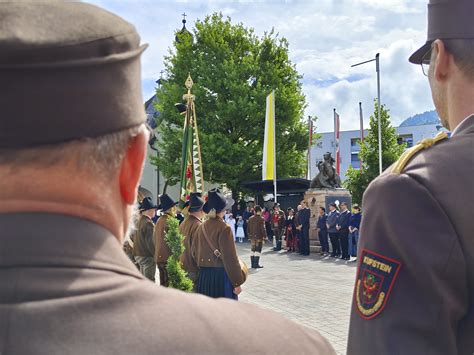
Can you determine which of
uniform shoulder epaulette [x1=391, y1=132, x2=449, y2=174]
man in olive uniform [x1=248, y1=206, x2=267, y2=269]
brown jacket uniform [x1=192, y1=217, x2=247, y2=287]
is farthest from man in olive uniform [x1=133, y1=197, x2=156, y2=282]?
uniform shoulder epaulette [x1=391, y1=132, x2=449, y2=174]

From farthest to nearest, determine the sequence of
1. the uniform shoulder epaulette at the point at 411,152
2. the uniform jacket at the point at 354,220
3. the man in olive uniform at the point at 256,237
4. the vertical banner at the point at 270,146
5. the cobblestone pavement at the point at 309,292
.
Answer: the vertical banner at the point at 270,146, the uniform jacket at the point at 354,220, the man in olive uniform at the point at 256,237, the cobblestone pavement at the point at 309,292, the uniform shoulder epaulette at the point at 411,152

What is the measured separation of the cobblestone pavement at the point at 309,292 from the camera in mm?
7867

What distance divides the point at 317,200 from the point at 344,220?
3.58m

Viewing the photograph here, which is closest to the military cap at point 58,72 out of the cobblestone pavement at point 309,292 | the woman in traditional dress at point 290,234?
Answer: the cobblestone pavement at point 309,292

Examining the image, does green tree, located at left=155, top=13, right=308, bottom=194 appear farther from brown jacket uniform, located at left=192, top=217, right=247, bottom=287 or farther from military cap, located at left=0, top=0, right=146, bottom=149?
military cap, located at left=0, top=0, right=146, bottom=149

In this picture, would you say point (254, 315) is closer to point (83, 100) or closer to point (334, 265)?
point (83, 100)

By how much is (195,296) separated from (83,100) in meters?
0.43

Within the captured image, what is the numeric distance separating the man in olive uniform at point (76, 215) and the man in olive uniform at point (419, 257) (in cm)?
49

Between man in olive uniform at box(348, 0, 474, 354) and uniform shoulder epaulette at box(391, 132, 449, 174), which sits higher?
uniform shoulder epaulette at box(391, 132, 449, 174)

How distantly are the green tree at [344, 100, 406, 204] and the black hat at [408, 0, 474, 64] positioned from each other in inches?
1149

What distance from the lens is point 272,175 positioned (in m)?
22.5

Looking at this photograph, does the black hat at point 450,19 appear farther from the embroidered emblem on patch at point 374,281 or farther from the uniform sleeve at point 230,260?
the uniform sleeve at point 230,260

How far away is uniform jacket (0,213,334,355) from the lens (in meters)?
0.90

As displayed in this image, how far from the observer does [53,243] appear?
0.94 meters
